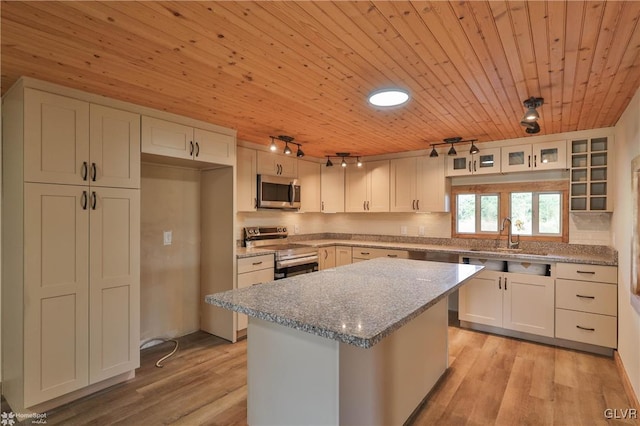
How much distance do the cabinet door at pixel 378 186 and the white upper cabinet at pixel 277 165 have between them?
1151mm

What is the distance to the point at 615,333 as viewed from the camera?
3031 mm

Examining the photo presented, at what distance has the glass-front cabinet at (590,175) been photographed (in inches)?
132

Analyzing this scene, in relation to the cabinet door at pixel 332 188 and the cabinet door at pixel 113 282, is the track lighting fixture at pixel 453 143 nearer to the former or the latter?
the cabinet door at pixel 332 188

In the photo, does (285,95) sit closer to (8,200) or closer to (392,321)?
(392,321)

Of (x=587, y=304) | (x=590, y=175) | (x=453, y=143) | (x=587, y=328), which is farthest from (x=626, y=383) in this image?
(x=453, y=143)

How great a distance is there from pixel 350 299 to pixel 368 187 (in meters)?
3.39

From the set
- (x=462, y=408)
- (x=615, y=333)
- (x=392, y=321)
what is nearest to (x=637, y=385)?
(x=615, y=333)

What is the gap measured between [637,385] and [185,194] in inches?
167

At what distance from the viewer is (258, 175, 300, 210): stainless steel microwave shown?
13.6 ft

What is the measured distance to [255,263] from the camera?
3682mm

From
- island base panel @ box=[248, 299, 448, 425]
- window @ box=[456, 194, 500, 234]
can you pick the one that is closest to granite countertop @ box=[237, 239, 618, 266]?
window @ box=[456, 194, 500, 234]

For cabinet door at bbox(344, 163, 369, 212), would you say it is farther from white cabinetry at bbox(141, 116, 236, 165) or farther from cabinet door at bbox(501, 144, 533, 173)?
white cabinetry at bbox(141, 116, 236, 165)

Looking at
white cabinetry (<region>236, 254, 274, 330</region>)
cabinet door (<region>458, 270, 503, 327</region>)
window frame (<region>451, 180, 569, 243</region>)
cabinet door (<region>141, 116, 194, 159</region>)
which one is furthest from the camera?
window frame (<region>451, 180, 569, 243</region>)

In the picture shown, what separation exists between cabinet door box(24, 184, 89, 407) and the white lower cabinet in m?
3.53
